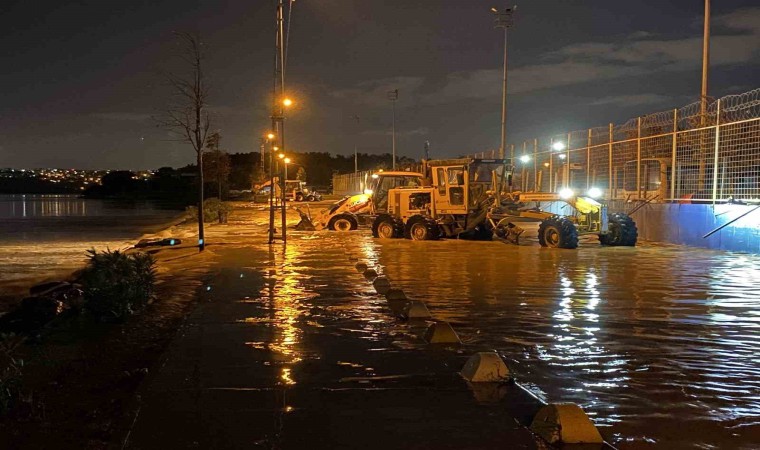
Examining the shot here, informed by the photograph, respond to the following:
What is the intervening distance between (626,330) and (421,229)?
56.1 ft

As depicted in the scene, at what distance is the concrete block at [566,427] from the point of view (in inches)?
207

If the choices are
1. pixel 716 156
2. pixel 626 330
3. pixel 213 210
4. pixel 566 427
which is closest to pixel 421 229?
pixel 716 156

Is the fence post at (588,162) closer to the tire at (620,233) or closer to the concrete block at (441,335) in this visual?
the tire at (620,233)

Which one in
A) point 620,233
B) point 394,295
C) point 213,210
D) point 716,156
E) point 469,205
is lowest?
point 394,295

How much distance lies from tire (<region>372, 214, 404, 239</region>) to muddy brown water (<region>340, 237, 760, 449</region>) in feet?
27.4

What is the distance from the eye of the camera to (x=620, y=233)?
2378cm

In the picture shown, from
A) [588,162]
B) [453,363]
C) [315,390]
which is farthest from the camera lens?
[588,162]

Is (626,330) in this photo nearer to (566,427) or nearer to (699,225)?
(566,427)

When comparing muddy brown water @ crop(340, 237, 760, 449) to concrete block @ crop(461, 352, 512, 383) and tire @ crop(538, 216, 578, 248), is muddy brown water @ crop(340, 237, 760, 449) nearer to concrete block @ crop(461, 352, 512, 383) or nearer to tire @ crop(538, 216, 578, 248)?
concrete block @ crop(461, 352, 512, 383)

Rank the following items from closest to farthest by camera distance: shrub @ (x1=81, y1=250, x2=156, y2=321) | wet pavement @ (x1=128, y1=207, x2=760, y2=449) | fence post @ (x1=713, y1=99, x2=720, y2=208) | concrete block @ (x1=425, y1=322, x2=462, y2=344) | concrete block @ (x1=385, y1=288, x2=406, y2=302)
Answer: wet pavement @ (x1=128, y1=207, x2=760, y2=449) < concrete block @ (x1=425, y1=322, x2=462, y2=344) < shrub @ (x1=81, y1=250, x2=156, y2=321) < concrete block @ (x1=385, y1=288, x2=406, y2=302) < fence post @ (x1=713, y1=99, x2=720, y2=208)

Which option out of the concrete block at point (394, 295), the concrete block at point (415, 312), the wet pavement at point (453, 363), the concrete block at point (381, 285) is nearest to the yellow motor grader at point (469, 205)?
the wet pavement at point (453, 363)

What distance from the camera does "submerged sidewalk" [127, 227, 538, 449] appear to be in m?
5.34

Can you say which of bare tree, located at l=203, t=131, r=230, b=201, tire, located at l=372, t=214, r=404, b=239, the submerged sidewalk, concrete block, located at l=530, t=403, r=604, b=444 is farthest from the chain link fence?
bare tree, located at l=203, t=131, r=230, b=201

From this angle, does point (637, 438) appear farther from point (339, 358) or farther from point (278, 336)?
point (278, 336)
